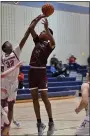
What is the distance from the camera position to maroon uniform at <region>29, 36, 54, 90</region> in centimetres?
530

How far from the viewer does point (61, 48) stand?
55.8 feet

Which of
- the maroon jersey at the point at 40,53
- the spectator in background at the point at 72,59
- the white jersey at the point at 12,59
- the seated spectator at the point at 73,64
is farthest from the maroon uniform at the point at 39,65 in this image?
the spectator in background at the point at 72,59

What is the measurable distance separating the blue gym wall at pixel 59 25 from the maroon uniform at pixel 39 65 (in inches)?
374

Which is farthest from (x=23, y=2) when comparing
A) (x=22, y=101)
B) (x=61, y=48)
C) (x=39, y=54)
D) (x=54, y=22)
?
(x=39, y=54)

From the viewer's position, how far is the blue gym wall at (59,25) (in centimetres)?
1502

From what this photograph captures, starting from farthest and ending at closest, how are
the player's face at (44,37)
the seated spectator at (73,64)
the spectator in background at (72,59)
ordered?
the spectator in background at (72,59) → the seated spectator at (73,64) → the player's face at (44,37)

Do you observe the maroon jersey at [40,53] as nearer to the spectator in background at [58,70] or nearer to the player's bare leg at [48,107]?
the player's bare leg at [48,107]

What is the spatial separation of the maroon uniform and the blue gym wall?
9.49 meters

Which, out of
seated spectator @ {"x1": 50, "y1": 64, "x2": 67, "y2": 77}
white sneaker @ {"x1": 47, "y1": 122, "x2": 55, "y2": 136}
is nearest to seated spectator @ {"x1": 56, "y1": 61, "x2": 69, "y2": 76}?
seated spectator @ {"x1": 50, "y1": 64, "x2": 67, "y2": 77}

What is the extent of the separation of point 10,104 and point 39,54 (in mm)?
882

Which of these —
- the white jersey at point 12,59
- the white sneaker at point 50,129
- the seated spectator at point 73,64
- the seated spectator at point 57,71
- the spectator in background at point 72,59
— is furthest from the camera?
the spectator in background at point 72,59

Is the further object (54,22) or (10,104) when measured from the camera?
(54,22)

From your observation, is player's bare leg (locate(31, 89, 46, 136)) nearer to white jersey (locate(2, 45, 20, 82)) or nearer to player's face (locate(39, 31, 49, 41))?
white jersey (locate(2, 45, 20, 82))

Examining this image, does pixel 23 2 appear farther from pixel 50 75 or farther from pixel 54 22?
pixel 50 75
